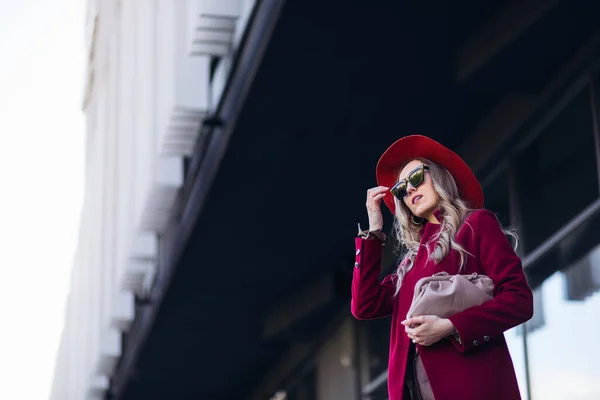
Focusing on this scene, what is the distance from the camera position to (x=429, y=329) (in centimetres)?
359

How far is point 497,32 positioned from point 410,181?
447 centimetres

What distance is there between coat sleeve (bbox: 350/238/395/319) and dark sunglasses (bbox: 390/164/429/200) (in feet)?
0.60

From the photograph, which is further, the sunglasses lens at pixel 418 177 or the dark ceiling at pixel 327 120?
the dark ceiling at pixel 327 120

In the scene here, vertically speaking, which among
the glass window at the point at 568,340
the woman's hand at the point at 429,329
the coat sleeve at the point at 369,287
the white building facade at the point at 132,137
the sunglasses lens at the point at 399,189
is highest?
the white building facade at the point at 132,137

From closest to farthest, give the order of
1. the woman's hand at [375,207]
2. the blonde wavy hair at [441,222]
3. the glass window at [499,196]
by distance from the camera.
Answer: the blonde wavy hair at [441,222] → the woman's hand at [375,207] → the glass window at [499,196]

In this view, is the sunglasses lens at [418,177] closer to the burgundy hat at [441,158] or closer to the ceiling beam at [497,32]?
the burgundy hat at [441,158]

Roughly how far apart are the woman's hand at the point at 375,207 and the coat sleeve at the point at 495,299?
400 mm

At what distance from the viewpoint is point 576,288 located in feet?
25.9

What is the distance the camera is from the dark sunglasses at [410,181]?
12.9 ft

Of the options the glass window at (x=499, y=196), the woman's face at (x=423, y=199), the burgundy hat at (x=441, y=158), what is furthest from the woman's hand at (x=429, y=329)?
the glass window at (x=499, y=196)

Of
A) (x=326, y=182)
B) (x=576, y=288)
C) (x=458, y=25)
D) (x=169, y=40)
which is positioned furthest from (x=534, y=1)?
(x=169, y=40)

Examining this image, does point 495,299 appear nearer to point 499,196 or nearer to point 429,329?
point 429,329

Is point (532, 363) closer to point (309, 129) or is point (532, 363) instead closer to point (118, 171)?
point (309, 129)

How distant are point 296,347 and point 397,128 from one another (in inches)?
302
